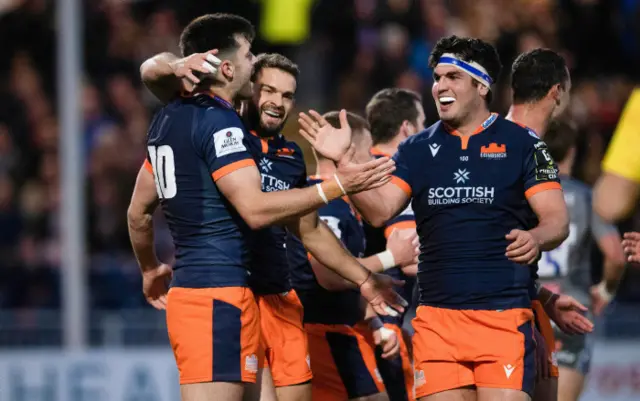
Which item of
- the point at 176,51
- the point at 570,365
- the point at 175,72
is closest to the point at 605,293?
the point at 570,365

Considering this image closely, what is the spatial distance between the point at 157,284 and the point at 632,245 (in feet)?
8.69

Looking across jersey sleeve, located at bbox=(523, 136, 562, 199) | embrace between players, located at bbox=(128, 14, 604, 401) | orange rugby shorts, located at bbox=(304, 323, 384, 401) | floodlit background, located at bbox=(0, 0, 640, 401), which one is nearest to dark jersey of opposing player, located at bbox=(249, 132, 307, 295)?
embrace between players, located at bbox=(128, 14, 604, 401)

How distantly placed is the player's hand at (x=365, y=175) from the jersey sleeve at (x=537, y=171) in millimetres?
827

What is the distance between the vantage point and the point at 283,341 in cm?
657

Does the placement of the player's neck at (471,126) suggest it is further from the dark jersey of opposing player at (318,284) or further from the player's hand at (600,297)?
the player's hand at (600,297)

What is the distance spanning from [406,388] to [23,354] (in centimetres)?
571

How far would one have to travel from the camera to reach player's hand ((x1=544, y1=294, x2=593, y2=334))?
7008 millimetres

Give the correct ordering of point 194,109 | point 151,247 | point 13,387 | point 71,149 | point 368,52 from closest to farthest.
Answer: point 194,109, point 151,247, point 13,387, point 71,149, point 368,52

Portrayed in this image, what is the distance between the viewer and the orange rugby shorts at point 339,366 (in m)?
7.41

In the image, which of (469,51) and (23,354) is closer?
(469,51)

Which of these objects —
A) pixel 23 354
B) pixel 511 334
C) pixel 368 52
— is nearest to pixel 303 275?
pixel 511 334

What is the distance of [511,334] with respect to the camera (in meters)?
6.18

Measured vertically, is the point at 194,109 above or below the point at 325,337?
above

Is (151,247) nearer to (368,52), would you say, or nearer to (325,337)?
(325,337)
